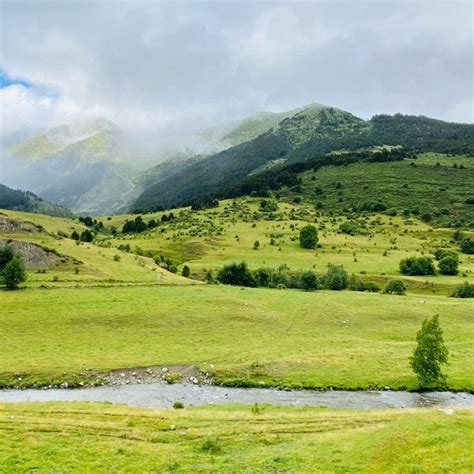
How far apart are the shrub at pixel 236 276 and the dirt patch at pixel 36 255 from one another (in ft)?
93.1

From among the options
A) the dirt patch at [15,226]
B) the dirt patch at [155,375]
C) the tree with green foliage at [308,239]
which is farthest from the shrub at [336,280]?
the dirt patch at [15,226]

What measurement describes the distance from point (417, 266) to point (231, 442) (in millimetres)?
101060

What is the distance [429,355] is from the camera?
4844 centimetres

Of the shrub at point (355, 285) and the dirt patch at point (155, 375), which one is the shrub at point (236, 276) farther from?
the dirt patch at point (155, 375)

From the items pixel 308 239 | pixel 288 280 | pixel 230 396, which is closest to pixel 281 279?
pixel 288 280

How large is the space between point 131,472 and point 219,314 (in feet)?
149

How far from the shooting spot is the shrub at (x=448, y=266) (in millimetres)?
119062

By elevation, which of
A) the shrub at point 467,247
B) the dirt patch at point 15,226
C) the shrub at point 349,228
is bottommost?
the shrub at point 467,247

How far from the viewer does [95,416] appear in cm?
3194

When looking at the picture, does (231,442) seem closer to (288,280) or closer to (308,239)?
(288,280)

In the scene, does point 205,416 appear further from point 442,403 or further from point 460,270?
point 460,270

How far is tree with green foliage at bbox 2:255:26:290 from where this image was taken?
71750mm

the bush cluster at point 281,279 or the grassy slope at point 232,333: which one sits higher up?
the bush cluster at point 281,279

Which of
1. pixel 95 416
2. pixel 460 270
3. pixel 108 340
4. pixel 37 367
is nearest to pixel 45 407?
pixel 95 416
